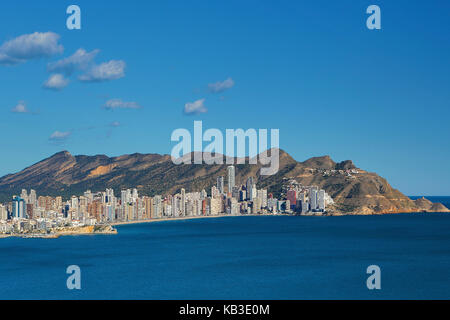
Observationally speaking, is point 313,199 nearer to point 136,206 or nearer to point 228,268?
point 136,206

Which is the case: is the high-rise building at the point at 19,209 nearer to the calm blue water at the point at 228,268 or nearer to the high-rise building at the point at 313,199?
the calm blue water at the point at 228,268

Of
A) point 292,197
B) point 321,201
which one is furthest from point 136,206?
point 321,201

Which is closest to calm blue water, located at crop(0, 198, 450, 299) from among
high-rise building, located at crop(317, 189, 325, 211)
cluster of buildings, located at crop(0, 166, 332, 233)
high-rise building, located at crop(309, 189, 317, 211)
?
cluster of buildings, located at crop(0, 166, 332, 233)

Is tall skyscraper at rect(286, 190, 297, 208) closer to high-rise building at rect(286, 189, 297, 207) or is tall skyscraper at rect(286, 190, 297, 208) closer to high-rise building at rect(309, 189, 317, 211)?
high-rise building at rect(286, 189, 297, 207)
